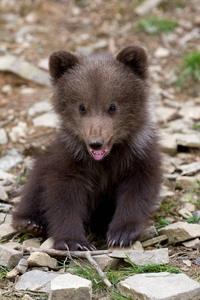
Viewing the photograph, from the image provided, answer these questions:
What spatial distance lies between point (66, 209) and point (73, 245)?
446 millimetres

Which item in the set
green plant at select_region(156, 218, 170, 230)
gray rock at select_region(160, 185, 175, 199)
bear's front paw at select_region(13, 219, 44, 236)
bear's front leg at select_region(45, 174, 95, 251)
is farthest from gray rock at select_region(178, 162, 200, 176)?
bear's front paw at select_region(13, 219, 44, 236)

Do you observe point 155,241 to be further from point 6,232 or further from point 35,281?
point 6,232

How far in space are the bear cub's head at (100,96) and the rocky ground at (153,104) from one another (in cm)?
82

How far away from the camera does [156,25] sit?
1149 centimetres

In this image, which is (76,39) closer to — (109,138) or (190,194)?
(190,194)

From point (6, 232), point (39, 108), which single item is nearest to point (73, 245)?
point (6, 232)

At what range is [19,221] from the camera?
559 centimetres

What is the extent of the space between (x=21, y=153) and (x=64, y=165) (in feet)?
8.78

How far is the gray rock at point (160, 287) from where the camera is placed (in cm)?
375

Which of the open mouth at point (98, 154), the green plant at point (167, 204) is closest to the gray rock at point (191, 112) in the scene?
the green plant at point (167, 204)

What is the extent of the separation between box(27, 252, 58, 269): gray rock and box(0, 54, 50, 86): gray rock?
5756 mm

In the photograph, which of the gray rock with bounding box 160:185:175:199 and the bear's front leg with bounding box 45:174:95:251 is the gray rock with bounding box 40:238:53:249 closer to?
the bear's front leg with bounding box 45:174:95:251

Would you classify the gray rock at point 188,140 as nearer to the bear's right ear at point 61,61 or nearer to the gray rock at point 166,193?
the gray rock at point 166,193

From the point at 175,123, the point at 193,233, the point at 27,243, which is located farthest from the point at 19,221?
the point at 175,123
